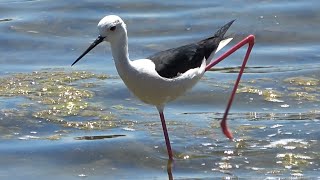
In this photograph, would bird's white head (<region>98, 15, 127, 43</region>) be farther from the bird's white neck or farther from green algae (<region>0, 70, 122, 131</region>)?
green algae (<region>0, 70, 122, 131</region>)

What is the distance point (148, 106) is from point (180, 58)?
1.17m

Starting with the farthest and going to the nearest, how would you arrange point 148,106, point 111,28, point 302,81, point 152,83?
point 302,81 < point 148,106 < point 152,83 < point 111,28

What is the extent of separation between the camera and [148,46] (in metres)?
9.27

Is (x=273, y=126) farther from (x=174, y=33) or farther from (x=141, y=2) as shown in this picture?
(x=141, y=2)

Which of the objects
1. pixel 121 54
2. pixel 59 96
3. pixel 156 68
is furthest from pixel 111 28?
pixel 59 96

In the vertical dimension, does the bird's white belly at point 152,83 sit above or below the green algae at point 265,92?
above

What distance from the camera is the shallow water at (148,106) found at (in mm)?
6363

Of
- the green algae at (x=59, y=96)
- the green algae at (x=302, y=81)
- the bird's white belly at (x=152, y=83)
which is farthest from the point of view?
the green algae at (x=302, y=81)

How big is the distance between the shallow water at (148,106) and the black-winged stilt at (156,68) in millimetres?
302

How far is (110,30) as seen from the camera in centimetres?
610

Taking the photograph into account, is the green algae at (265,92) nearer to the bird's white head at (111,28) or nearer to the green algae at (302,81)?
the green algae at (302,81)

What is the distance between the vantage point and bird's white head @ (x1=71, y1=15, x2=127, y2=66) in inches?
239

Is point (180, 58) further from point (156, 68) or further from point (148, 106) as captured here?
point (148, 106)

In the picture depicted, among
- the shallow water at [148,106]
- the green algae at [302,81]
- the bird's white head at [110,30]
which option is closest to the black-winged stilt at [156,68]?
the bird's white head at [110,30]
